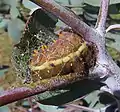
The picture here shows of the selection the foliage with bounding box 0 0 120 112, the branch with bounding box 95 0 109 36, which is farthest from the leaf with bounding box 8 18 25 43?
the branch with bounding box 95 0 109 36

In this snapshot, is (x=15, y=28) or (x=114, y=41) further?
(x=15, y=28)

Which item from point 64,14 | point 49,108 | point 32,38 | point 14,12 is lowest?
point 49,108

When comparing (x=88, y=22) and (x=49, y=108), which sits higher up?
(x=88, y=22)

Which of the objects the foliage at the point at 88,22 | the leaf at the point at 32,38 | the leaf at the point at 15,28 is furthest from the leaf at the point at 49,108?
the leaf at the point at 15,28

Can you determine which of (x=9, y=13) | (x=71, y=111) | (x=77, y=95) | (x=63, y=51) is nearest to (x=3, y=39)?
(x=9, y=13)

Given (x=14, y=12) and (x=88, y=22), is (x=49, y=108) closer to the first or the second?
(x=88, y=22)

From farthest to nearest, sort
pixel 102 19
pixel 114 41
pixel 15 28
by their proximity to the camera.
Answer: pixel 15 28, pixel 114 41, pixel 102 19

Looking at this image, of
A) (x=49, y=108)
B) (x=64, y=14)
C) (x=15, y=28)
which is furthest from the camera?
(x=15, y=28)

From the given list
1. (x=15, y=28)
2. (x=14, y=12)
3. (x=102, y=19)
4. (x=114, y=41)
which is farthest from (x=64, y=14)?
(x=14, y=12)

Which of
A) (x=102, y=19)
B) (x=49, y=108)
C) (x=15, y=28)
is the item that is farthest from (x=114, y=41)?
(x=102, y=19)

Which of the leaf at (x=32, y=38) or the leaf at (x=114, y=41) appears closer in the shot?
the leaf at (x=32, y=38)

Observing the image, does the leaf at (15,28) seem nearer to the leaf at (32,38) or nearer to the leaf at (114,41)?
the leaf at (114,41)

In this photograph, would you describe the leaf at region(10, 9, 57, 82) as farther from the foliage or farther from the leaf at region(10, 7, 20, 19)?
the leaf at region(10, 7, 20, 19)
